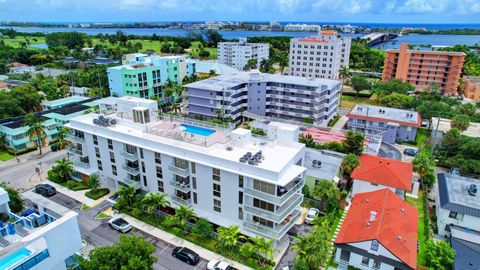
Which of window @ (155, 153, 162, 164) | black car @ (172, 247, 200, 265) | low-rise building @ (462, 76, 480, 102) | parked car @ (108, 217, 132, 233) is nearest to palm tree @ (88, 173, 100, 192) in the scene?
parked car @ (108, 217, 132, 233)

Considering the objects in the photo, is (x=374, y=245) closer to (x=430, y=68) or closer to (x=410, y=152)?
(x=410, y=152)

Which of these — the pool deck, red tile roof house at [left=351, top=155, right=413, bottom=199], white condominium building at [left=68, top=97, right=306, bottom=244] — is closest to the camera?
white condominium building at [left=68, top=97, right=306, bottom=244]

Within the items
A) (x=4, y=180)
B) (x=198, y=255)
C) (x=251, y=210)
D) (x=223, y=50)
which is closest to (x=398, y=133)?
(x=251, y=210)

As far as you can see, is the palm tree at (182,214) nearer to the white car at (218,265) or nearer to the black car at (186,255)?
the black car at (186,255)

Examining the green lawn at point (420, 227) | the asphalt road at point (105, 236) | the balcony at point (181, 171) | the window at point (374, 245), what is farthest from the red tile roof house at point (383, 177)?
the asphalt road at point (105, 236)

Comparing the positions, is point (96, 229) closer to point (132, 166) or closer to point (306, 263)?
point (132, 166)

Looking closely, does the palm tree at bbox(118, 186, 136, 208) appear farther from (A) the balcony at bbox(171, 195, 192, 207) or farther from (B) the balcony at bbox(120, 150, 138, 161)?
(A) the balcony at bbox(171, 195, 192, 207)
